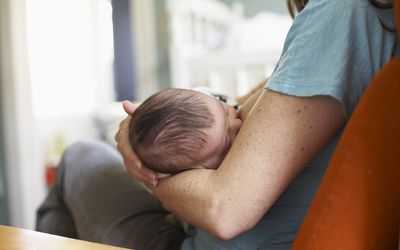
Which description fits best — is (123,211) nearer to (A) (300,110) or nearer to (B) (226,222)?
(B) (226,222)

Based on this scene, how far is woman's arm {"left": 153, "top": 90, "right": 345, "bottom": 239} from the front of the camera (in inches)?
22.5

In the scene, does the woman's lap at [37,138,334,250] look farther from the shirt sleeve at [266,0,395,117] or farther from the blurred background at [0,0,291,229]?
the blurred background at [0,0,291,229]

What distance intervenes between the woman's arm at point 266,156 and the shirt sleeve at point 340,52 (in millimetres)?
19

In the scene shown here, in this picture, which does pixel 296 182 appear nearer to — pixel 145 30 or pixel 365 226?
pixel 365 226

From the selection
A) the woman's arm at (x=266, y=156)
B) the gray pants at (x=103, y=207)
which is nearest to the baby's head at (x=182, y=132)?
the woman's arm at (x=266, y=156)

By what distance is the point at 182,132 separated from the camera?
0.73m

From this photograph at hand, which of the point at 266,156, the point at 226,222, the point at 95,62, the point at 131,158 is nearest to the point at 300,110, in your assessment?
the point at 266,156

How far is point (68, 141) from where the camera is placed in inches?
102

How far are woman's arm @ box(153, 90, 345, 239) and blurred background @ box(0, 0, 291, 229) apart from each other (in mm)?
1446

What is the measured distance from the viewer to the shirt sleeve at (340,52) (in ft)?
1.84

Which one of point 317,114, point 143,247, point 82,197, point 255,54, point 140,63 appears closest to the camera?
point 317,114

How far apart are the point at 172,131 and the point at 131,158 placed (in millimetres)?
117

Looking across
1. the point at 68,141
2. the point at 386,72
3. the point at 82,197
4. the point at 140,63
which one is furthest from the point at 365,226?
the point at 140,63

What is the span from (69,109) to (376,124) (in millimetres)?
2331
